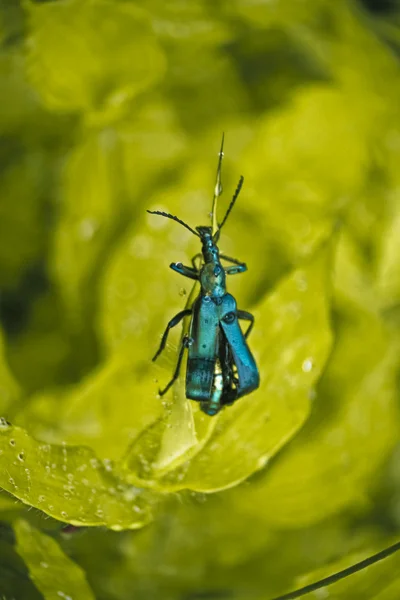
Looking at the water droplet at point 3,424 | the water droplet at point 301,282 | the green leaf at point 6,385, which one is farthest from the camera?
the green leaf at point 6,385

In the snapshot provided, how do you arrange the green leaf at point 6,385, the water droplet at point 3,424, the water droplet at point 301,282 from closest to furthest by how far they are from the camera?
1. the water droplet at point 3,424
2. the water droplet at point 301,282
3. the green leaf at point 6,385

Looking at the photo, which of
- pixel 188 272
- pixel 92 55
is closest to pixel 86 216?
pixel 92 55

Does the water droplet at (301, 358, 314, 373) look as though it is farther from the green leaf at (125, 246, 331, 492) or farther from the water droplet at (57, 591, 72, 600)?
the water droplet at (57, 591, 72, 600)

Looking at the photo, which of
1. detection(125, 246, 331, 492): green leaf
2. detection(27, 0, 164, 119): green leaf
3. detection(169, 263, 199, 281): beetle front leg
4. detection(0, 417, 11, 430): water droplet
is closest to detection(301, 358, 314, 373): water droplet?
detection(125, 246, 331, 492): green leaf

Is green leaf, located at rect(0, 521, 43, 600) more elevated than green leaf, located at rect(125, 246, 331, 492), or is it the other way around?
green leaf, located at rect(125, 246, 331, 492)

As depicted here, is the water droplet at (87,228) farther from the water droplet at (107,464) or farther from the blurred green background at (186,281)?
the water droplet at (107,464)

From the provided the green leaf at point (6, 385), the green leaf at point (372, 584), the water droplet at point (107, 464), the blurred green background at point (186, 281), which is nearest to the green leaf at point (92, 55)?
the blurred green background at point (186, 281)

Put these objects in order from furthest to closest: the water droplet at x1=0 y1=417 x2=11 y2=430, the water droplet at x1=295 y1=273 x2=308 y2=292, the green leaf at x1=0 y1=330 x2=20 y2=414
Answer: the green leaf at x1=0 y1=330 x2=20 y2=414
the water droplet at x1=295 y1=273 x2=308 y2=292
the water droplet at x1=0 y1=417 x2=11 y2=430

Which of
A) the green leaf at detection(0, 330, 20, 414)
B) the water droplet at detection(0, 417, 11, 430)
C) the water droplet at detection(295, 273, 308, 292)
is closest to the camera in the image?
the water droplet at detection(0, 417, 11, 430)
